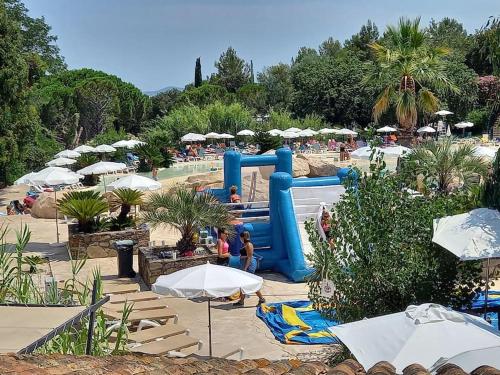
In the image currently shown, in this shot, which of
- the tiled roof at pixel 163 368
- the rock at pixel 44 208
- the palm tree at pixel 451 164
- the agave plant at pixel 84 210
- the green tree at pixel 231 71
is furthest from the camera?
the green tree at pixel 231 71

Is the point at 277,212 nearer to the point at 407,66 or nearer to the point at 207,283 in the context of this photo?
the point at 207,283

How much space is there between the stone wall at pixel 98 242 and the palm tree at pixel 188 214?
238 cm

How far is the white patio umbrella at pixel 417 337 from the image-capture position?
5.50m

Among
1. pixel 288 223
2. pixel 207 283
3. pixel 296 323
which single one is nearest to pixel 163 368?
pixel 207 283

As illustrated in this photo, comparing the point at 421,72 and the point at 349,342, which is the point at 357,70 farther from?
the point at 349,342

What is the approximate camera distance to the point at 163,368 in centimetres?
416

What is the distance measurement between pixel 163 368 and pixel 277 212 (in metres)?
9.71

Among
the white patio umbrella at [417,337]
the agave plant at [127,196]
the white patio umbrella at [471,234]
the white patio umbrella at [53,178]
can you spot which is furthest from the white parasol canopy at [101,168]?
the white patio umbrella at [417,337]

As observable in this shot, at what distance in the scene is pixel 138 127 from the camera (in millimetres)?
59312

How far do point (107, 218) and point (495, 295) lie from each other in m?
9.22

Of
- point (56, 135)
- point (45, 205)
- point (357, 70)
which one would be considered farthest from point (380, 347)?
point (357, 70)

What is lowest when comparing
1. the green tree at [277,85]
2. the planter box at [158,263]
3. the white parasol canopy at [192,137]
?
the planter box at [158,263]

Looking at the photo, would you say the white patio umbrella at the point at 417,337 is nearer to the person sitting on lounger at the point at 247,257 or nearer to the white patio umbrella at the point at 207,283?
the white patio umbrella at the point at 207,283

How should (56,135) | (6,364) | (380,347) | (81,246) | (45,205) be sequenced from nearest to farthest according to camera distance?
(6,364)
(380,347)
(81,246)
(45,205)
(56,135)
